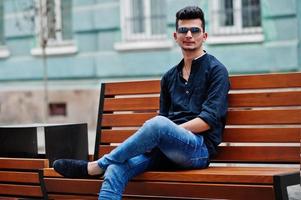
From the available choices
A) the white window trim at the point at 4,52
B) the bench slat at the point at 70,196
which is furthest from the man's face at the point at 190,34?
the white window trim at the point at 4,52

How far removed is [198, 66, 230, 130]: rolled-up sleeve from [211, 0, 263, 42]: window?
787cm

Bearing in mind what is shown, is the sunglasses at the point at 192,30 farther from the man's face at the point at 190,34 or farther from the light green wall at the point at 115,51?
the light green wall at the point at 115,51

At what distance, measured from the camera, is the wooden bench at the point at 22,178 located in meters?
4.74

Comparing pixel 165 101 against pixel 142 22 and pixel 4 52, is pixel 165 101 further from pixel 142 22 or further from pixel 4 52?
pixel 4 52

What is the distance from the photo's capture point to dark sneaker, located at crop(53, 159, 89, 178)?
4.36m

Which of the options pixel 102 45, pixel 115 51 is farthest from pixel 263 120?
pixel 102 45

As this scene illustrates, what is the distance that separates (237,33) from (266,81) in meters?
7.85

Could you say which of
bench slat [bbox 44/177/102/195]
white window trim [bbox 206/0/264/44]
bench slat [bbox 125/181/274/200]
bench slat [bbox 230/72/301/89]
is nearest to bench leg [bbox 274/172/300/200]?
bench slat [bbox 125/181/274/200]

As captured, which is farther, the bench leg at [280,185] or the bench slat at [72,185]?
the bench slat at [72,185]

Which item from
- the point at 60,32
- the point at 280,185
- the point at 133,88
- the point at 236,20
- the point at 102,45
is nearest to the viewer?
the point at 280,185

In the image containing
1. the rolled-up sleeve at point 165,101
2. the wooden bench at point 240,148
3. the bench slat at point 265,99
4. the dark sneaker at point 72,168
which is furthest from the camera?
the rolled-up sleeve at point 165,101

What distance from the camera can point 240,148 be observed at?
4.61 m

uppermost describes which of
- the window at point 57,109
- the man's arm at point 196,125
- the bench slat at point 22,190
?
the man's arm at point 196,125

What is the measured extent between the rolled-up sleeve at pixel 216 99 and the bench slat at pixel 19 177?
51.7 inches
